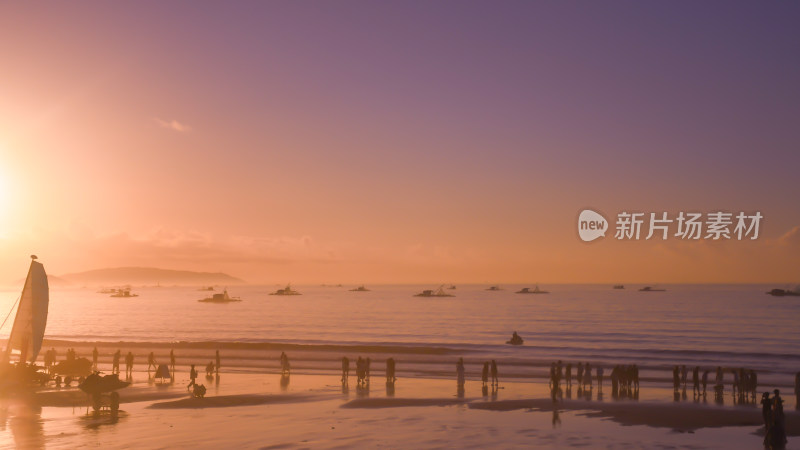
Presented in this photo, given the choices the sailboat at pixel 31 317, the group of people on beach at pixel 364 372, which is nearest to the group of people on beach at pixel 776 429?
the group of people on beach at pixel 364 372

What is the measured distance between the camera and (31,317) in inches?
1842

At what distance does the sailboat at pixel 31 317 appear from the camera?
46.3m

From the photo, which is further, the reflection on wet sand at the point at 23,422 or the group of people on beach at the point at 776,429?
the reflection on wet sand at the point at 23,422

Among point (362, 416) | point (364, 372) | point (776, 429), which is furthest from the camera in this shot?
point (364, 372)

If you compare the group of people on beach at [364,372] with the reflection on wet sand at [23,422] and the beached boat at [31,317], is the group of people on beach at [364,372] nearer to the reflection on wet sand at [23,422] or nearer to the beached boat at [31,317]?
the reflection on wet sand at [23,422]

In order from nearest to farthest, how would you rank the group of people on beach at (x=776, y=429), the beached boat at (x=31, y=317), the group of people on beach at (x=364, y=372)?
the group of people on beach at (x=776, y=429)
the group of people on beach at (x=364, y=372)
the beached boat at (x=31, y=317)

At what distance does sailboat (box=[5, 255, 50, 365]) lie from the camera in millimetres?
46344

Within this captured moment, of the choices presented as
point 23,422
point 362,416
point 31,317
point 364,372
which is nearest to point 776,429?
point 362,416

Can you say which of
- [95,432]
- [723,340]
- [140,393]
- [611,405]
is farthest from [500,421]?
[723,340]

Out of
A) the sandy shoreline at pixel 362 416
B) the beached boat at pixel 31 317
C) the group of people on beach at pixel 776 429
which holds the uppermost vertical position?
the beached boat at pixel 31 317

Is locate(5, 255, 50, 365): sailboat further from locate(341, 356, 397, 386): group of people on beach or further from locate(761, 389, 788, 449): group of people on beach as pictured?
locate(761, 389, 788, 449): group of people on beach

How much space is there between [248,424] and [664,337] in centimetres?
7308

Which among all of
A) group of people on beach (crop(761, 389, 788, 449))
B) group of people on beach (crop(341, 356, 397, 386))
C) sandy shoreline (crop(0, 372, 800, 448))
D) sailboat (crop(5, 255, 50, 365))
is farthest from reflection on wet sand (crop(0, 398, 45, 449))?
group of people on beach (crop(761, 389, 788, 449))

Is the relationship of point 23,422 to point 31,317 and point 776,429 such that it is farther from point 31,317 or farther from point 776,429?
point 776,429
